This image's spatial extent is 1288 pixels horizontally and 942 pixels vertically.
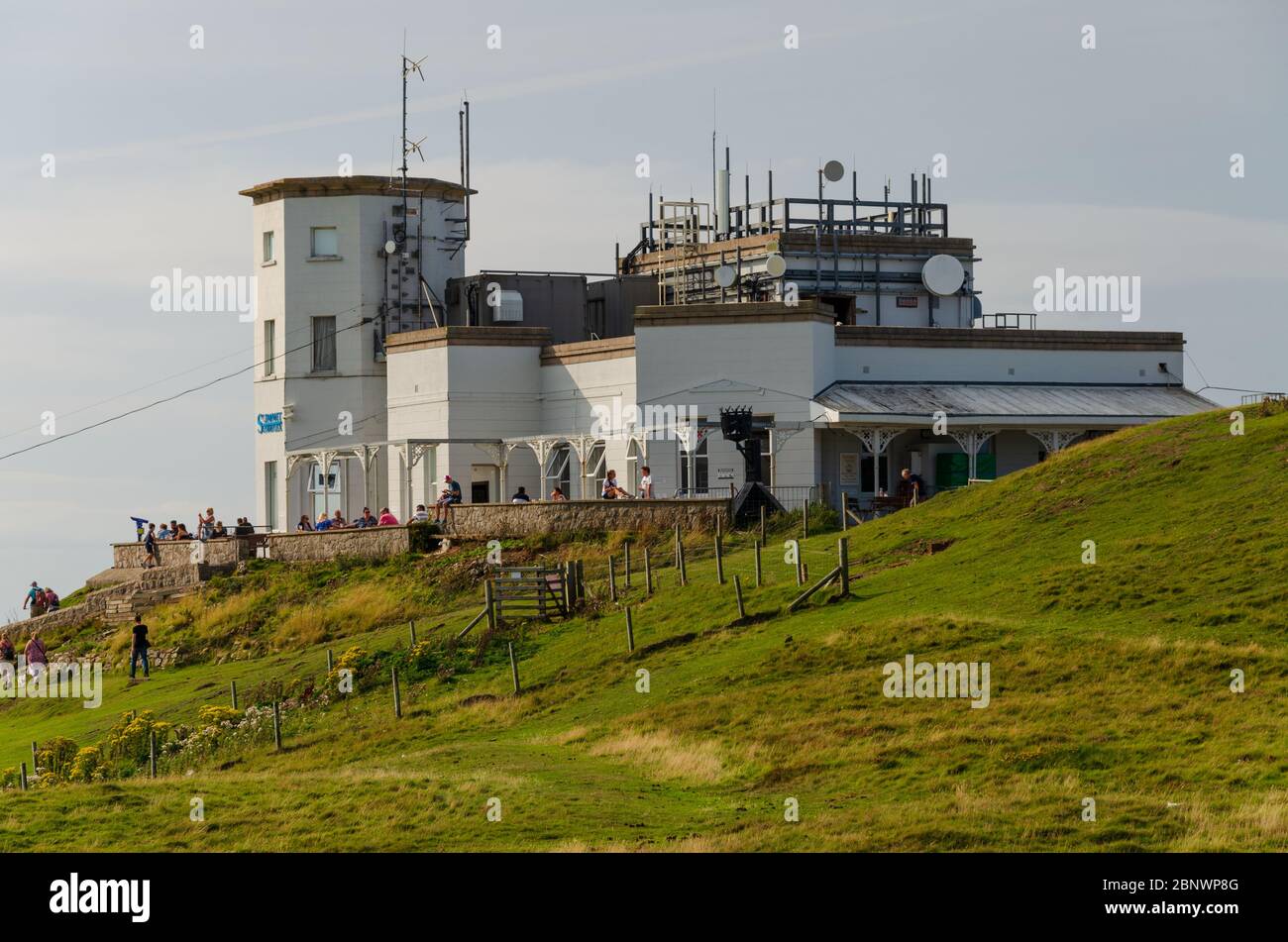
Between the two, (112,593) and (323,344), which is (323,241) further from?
(112,593)

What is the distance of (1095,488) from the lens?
43875 millimetres

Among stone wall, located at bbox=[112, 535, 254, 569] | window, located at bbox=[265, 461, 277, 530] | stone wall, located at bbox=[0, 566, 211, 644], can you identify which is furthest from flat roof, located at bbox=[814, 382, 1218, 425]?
window, located at bbox=[265, 461, 277, 530]

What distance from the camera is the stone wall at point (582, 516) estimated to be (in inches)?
1987

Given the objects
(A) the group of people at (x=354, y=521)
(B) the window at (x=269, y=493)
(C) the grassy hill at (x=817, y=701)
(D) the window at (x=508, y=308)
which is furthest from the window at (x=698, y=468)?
(B) the window at (x=269, y=493)

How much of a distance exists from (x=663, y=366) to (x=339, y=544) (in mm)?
10519

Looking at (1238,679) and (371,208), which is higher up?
(371,208)

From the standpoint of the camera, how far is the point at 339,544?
5706 centimetres

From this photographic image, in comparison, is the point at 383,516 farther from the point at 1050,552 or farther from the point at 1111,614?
the point at 1111,614

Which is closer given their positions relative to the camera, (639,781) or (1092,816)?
(1092,816)

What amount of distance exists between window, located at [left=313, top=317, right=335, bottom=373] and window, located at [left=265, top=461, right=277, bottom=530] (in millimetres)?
3849

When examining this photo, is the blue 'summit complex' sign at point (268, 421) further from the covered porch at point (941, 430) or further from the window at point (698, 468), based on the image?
the covered porch at point (941, 430)

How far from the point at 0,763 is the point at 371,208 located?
106ft

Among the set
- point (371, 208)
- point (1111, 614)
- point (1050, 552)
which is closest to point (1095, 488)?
point (1050, 552)

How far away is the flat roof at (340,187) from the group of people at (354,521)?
36.8 ft
